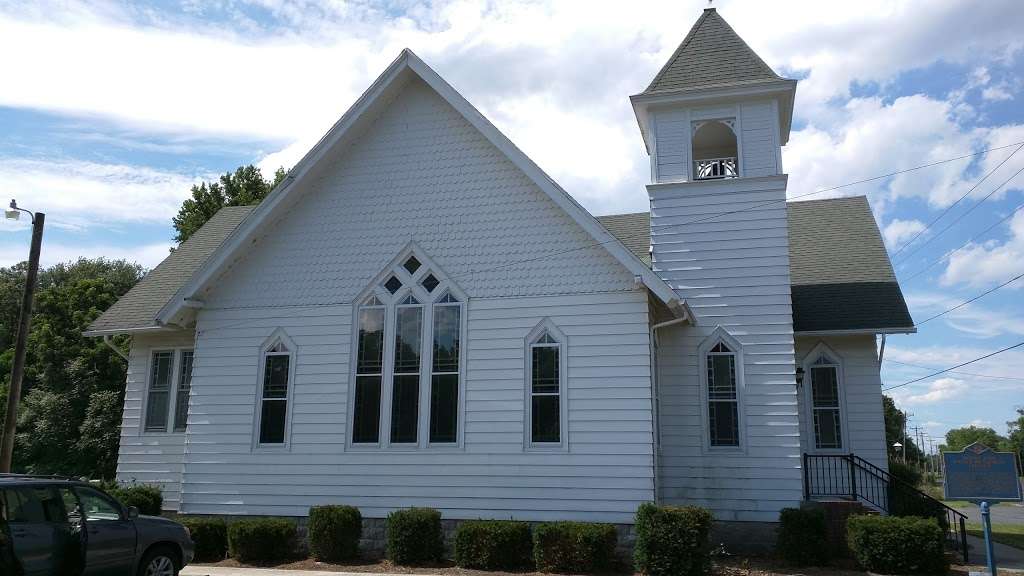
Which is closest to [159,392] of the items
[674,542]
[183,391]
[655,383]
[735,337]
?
[183,391]

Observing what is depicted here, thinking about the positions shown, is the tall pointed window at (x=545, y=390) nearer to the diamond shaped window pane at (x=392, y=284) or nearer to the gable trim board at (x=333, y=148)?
the gable trim board at (x=333, y=148)

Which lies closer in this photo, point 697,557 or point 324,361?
point 697,557

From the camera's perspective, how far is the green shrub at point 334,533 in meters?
14.2

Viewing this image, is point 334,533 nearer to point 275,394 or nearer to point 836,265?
point 275,394

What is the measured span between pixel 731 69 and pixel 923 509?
9778 millimetres

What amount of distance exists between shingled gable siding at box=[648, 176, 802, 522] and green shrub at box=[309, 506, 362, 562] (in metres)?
6.08

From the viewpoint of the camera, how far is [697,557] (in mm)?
12617

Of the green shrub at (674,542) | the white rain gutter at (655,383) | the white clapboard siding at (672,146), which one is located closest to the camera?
the green shrub at (674,542)

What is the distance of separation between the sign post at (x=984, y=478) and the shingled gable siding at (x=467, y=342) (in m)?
4.65

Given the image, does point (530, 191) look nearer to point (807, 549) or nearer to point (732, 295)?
point (732, 295)

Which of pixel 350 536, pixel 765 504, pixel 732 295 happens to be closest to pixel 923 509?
pixel 765 504

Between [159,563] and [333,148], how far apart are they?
8.48 meters

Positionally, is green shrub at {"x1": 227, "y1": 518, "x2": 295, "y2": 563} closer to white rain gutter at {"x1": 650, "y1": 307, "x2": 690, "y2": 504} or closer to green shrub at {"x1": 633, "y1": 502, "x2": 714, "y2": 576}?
green shrub at {"x1": 633, "y1": 502, "x2": 714, "y2": 576}

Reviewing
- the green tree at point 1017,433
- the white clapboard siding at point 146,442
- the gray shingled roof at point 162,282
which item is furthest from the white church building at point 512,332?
the green tree at point 1017,433
